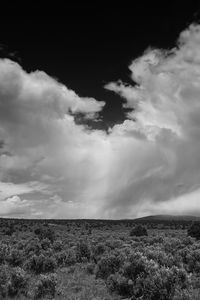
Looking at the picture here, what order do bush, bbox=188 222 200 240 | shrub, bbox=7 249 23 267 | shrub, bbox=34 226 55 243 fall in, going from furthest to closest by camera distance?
bush, bbox=188 222 200 240, shrub, bbox=34 226 55 243, shrub, bbox=7 249 23 267

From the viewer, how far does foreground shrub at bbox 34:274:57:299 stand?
52.2 feet

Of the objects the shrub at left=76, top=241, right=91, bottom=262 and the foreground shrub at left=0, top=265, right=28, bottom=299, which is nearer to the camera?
the foreground shrub at left=0, top=265, right=28, bottom=299

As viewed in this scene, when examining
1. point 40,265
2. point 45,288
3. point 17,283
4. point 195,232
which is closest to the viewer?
point 45,288

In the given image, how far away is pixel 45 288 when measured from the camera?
16.3 metres

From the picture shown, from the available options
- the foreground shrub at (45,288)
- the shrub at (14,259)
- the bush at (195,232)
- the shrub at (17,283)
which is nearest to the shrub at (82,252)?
the shrub at (14,259)

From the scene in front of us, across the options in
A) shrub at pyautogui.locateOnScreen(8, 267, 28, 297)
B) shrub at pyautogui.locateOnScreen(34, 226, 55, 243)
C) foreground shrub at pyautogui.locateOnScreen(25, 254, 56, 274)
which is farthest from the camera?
shrub at pyautogui.locateOnScreen(34, 226, 55, 243)

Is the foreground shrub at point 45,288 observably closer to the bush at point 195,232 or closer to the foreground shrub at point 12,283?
the foreground shrub at point 12,283

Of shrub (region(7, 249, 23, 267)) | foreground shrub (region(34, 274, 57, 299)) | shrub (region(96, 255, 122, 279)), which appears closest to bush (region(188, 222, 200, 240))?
shrub (region(7, 249, 23, 267))

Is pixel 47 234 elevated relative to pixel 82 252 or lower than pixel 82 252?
elevated

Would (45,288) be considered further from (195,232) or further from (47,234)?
(195,232)

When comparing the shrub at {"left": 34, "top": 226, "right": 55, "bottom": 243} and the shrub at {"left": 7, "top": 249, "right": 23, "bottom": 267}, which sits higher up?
the shrub at {"left": 34, "top": 226, "right": 55, "bottom": 243}

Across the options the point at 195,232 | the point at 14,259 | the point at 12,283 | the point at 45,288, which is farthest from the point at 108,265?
the point at 195,232

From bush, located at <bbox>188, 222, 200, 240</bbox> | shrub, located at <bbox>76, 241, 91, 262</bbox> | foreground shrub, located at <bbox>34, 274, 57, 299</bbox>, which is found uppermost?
bush, located at <bbox>188, 222, 200, 240</bbox>

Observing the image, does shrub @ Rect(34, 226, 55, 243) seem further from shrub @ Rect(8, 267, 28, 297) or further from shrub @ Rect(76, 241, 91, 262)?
shrub @ Rect(8, 267, 28, 297)
